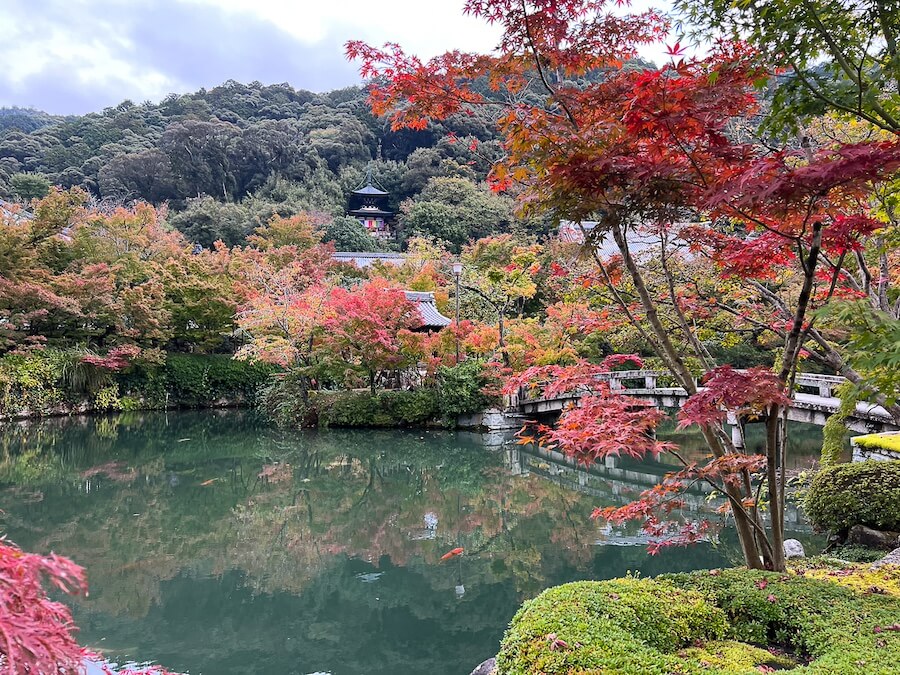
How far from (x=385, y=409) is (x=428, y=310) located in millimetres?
4087

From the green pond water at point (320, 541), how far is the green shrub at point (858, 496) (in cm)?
56

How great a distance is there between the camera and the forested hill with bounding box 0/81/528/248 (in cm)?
2591

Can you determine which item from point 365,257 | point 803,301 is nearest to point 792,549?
point 803,301

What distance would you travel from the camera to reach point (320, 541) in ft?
19.9

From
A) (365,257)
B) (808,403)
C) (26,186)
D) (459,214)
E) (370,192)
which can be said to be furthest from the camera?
(370,192)

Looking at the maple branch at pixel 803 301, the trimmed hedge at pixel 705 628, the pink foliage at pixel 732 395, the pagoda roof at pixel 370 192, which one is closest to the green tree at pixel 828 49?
the maple branch at pixel 803 301

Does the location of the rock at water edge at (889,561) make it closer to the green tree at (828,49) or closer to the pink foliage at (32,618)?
the green tree at (828,49)

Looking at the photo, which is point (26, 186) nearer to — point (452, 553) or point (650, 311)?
point (452, 553)

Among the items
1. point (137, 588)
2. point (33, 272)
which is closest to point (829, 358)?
point (137, 588)

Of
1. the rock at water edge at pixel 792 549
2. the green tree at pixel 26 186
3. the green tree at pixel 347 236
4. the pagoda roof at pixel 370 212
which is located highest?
the pagoda roof at pixel 370 212

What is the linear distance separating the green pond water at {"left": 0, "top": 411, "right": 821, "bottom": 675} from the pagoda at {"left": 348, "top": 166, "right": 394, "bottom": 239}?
21.7 m

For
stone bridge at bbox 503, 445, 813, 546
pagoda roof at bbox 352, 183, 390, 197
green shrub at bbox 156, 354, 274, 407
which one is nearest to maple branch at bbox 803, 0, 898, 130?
stone bridge at bbox 503, 445, 813, 546

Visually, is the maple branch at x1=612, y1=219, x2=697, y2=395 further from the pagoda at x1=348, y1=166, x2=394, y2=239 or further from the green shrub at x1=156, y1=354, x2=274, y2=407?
the pagoda at x1=348, y1=166, x2=394, y2=239

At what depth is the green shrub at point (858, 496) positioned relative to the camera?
4531mm
